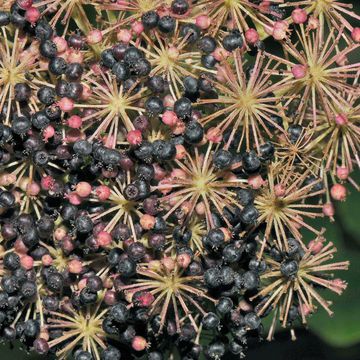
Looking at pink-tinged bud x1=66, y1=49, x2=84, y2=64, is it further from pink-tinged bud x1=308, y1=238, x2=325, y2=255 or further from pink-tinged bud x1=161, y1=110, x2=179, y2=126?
pink-tinged bud x1=308, y1=238, x2=325, y2=255

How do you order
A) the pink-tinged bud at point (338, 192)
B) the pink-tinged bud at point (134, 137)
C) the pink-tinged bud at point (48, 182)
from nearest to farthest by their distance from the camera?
the pink-tinged bud at point (134, 137) → the pink-tinged bud at point (48, 182) → the pink-tinged bud at point (338, 192)

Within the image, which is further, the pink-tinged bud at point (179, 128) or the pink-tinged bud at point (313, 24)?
the pink-tinged bud at point (313, 24)

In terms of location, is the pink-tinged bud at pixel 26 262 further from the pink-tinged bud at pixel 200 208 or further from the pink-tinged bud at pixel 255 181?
the pink-tinged bud at pixel 255 181

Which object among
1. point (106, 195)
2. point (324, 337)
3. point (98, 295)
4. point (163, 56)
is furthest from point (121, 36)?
point (324, 337)

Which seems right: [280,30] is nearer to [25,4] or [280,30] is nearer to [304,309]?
[25,4]

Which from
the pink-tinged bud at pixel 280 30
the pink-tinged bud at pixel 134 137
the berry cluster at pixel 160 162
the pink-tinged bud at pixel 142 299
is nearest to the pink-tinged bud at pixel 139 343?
the berry cluster at pixel 160 162

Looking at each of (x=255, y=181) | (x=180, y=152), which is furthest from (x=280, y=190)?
(x=180, y=152)

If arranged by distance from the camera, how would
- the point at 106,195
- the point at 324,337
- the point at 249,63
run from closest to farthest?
1. the point at 106,195
2. the point at 249,63
3. the point at 324,337

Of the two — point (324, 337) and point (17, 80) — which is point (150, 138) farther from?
point (324, 337)
